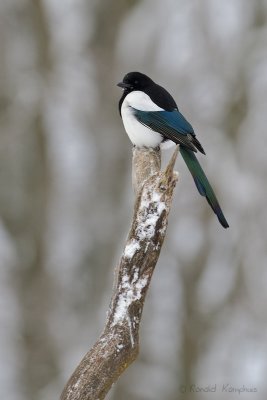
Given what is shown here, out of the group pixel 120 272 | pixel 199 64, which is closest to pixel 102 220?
pixel 199 64

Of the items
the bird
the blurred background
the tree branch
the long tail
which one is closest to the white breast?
the bird

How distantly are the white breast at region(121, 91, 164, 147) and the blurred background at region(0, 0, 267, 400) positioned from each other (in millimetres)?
3252

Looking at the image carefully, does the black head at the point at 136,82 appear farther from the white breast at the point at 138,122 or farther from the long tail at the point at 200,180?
the long tail at the point at 200,180

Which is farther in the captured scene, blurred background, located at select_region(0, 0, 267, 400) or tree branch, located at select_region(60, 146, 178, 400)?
blurred background, located at select_region(0, 0, 267, 400)

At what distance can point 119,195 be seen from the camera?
8.81m

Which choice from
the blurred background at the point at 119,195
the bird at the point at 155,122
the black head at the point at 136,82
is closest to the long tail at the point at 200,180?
the bird at the point at 155,122

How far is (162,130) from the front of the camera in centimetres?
463

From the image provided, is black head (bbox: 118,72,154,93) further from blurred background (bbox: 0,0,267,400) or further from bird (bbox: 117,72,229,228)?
blurred background (bbox: 0,0,267,400)

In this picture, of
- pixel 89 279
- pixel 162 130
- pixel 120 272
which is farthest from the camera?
pixel 89 279

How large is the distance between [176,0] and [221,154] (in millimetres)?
1743

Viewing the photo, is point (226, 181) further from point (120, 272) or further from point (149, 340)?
point (120, 272)

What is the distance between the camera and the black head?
16.5 feet

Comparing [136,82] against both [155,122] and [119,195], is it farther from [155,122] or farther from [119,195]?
[119,195]

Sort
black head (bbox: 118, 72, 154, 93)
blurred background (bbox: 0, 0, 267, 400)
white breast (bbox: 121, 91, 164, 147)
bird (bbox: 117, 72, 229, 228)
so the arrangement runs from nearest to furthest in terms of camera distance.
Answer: bird (bbox: 117, 72, 229, 228), white breast (bbox: 121, 91, 164, 147), black head (bbox: 118, 72, 154, 93), blurred background (bbox: 0, 0, 267, 400)
